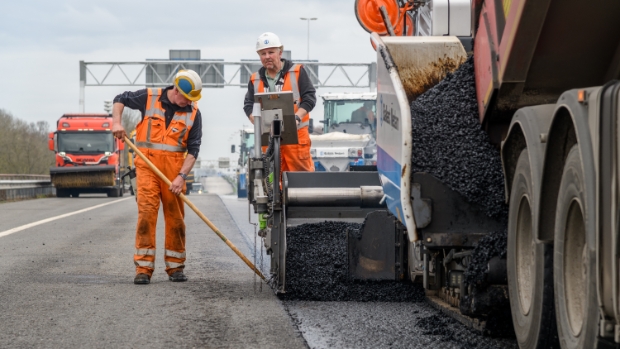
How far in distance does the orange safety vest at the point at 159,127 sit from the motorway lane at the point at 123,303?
1.11 m

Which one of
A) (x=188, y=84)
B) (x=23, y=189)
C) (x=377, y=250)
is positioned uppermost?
(x=188, y=84)

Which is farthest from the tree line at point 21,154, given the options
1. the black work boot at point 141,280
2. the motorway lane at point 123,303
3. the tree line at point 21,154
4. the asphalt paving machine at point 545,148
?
the asphalt paving machine at point 545,148

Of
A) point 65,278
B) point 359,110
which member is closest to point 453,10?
point 65,278

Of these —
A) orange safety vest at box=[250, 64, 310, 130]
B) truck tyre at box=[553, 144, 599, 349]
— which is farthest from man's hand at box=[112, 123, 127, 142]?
truck tyre at box=[553, 144, 599, 349]

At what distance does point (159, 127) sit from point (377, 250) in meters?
2.34

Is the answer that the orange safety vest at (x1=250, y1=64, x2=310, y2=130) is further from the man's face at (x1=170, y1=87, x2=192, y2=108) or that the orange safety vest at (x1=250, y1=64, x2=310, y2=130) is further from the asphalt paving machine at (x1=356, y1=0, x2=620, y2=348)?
the asphalt paving machine at (x1=356, y1=0, x2=620, y2=348)

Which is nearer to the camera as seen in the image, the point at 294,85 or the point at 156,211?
the point at 156,211

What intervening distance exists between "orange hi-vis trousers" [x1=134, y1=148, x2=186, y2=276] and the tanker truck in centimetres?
112

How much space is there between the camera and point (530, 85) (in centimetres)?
424

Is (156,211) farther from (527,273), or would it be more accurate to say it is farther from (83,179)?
(83,179)

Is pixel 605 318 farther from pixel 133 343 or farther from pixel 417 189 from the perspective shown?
pixel 133 343

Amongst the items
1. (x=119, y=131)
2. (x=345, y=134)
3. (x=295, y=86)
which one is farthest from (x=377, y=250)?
(x=345, y=134)

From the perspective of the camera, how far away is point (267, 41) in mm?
7684

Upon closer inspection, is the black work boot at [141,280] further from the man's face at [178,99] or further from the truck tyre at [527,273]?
the truck tyre at [527,273]
